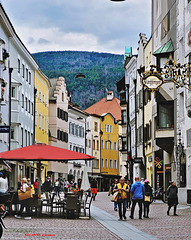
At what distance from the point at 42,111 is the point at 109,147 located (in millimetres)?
39267

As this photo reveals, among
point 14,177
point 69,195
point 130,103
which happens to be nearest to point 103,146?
point 130,103

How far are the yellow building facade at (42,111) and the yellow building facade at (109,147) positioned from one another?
105 feet

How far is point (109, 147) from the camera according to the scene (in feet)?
387

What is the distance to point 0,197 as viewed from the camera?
15.6 m

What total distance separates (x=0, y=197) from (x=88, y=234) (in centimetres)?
292

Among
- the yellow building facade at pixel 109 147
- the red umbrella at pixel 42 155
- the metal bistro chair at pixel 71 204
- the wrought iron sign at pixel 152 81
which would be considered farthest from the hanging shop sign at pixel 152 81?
the yellow building facade at pixel 109 147

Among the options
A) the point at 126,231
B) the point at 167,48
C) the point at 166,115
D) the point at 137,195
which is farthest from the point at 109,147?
the point at 126,231

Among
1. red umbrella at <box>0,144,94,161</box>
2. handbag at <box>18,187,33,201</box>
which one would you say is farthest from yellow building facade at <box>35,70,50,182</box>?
handbag at <box>18,187,33,201</box>

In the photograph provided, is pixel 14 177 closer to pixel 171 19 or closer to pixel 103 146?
pixel 171 19

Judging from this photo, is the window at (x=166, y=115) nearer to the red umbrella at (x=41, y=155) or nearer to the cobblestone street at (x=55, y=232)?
the red umbrella at (x=41, y=155)

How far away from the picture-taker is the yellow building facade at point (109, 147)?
11500 cm

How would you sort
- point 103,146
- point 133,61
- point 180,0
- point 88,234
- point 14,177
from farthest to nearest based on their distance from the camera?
point 103,146 < point 133,61 < point 14,177 < point 180,0 < point 88,234

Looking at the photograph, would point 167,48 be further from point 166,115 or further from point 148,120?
point 148,120

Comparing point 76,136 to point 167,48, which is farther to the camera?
point 76,136
